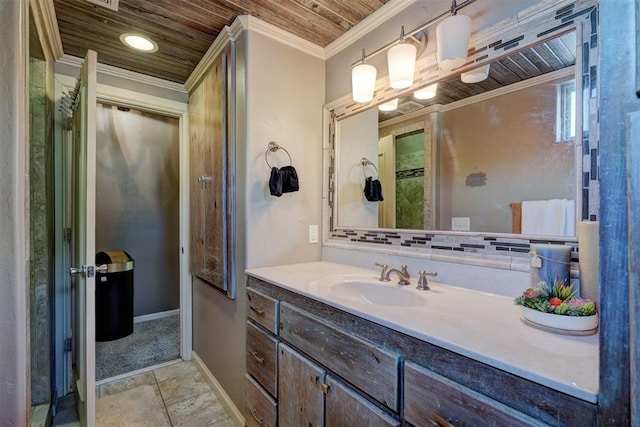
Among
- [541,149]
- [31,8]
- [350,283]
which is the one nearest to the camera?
[541,149]

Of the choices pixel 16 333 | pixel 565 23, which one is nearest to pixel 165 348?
pixel 16 333

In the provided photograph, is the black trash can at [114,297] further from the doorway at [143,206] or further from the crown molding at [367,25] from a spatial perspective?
the crown molding at [367,25]

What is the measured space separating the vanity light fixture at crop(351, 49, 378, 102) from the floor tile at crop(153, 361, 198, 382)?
7.79 ft

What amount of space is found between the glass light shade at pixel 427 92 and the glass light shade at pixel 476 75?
128mm

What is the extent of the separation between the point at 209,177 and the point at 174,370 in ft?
5.14

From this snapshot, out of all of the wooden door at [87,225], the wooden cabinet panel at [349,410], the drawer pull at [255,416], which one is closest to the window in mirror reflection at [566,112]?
the wooden cabinet panel at [349,410]

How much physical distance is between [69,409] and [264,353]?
155cm

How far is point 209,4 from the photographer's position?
1595 millimetres

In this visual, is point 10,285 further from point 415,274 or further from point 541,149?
point 541,149

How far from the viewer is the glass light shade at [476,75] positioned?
129 cm

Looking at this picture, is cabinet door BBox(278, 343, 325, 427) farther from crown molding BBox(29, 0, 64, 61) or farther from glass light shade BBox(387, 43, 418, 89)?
crown molding BBox(29, 0, 64, 61)

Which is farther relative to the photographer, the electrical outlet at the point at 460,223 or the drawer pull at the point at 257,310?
the drawer pull at the point at 257,310

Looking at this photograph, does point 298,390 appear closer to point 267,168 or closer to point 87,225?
point 267,168

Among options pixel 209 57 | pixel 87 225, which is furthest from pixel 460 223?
pixel 209 57
